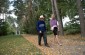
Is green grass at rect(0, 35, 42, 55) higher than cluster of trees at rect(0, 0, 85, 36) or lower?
lower

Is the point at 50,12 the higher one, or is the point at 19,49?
the point at 50,12

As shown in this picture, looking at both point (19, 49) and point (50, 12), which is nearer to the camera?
point (19, 49)

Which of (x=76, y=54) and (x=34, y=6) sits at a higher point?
(x=34, y=6)

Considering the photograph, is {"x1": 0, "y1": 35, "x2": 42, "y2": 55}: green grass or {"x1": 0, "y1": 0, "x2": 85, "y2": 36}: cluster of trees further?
{"x1": 0, "y1": 0, "x2": 85, "y2": 36}: cluster of trees

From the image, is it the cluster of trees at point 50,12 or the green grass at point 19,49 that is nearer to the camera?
the green grass at point 19,49

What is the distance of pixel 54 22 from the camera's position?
13.9 metres

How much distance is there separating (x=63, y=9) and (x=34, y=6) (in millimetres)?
7354

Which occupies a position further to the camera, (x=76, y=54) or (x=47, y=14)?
(x=47, y=14)

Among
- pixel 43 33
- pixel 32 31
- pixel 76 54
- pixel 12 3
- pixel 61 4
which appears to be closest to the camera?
pixel 76 54

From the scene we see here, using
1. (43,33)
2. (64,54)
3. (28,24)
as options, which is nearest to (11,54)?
(64,54)

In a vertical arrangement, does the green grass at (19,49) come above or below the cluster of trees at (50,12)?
below

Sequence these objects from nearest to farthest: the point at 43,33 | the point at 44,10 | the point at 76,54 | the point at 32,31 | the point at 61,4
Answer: the point at 76,54, the point at 43,33, the point at 61,4, the point at 32,31, the point at 44,10

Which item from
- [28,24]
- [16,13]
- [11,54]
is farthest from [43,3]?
[11,54]

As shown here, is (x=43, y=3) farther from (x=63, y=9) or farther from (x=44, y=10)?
(x=63, y=9)
